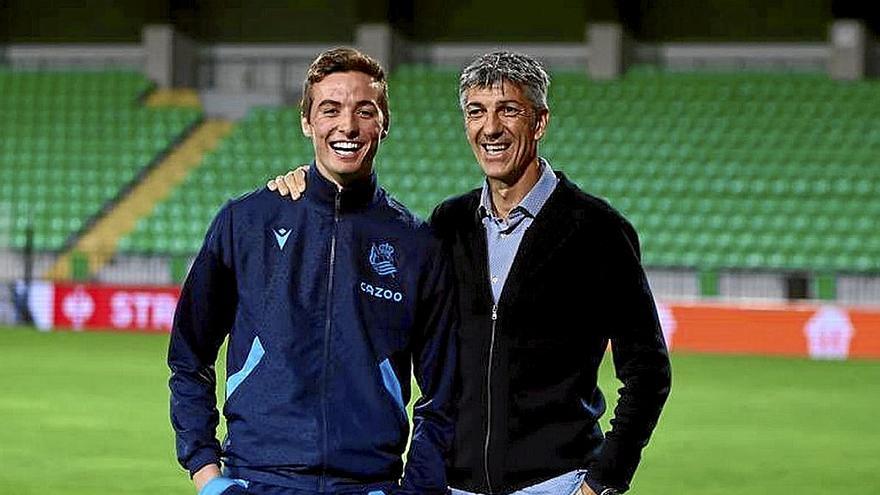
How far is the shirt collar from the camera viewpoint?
13.5 ft

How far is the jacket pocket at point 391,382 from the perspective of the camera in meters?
3.71

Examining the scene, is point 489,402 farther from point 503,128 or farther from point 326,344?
point 503,128

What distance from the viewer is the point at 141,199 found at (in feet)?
86.5

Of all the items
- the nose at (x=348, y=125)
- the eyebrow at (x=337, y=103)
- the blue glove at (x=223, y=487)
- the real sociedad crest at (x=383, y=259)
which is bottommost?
the blue glove at (x=223, y=487)

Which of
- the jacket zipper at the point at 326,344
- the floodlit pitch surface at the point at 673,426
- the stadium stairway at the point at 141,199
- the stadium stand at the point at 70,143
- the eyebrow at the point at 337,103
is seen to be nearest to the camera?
the jacket zipper at the point at 326,344

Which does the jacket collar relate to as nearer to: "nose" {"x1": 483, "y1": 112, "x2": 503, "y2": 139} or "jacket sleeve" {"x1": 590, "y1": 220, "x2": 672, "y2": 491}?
"nose" {"x1": 483, "y1": 112, "x2": 503, "y2": 139}

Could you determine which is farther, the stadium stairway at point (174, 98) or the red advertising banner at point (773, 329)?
the stadium stairway at point (174, 98)

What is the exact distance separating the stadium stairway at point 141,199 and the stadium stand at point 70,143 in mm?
198

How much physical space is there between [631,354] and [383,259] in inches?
30.2

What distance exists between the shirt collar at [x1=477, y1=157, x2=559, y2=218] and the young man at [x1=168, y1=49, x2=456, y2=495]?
14.2 inches

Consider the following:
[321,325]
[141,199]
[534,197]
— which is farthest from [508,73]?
[141,199]

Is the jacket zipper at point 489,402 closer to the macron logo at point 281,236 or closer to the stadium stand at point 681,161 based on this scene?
the macron logo at point 281,236

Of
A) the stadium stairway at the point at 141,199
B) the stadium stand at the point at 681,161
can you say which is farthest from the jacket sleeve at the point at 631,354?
the stadium stairway at the point at 141,199

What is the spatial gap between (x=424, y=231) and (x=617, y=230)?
1.81 ft
